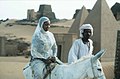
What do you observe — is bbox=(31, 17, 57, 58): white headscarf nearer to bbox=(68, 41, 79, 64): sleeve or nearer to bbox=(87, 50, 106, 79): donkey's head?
bbox=(68, 41, 79, 64): sleeve

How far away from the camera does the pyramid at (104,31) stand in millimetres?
22516

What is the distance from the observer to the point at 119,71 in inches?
655

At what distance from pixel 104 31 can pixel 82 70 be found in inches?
709

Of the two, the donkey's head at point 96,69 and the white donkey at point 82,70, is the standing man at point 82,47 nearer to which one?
the white donkey at point 82,70

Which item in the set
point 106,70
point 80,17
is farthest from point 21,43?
point 106,70

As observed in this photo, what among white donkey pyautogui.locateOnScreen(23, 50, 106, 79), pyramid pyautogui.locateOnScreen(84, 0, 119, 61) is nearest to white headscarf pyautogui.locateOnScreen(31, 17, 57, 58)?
white donkey pyautogui.locateOnScreen(23, 50, 106, 79)

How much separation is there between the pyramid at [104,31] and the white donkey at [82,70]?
17.1 m

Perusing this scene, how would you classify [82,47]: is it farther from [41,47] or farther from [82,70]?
[82,70]

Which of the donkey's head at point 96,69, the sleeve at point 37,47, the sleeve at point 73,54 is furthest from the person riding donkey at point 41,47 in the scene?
the donkey's head at point 96,69

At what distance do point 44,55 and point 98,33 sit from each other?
16968 mm

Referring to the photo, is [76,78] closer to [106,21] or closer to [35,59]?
[35,59]

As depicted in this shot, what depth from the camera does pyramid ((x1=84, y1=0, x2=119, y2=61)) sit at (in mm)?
22516

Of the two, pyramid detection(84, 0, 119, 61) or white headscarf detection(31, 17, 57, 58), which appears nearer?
white headscarf detection(31, 17, 57, 58)

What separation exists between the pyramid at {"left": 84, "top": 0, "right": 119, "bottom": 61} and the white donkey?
17135 mm
